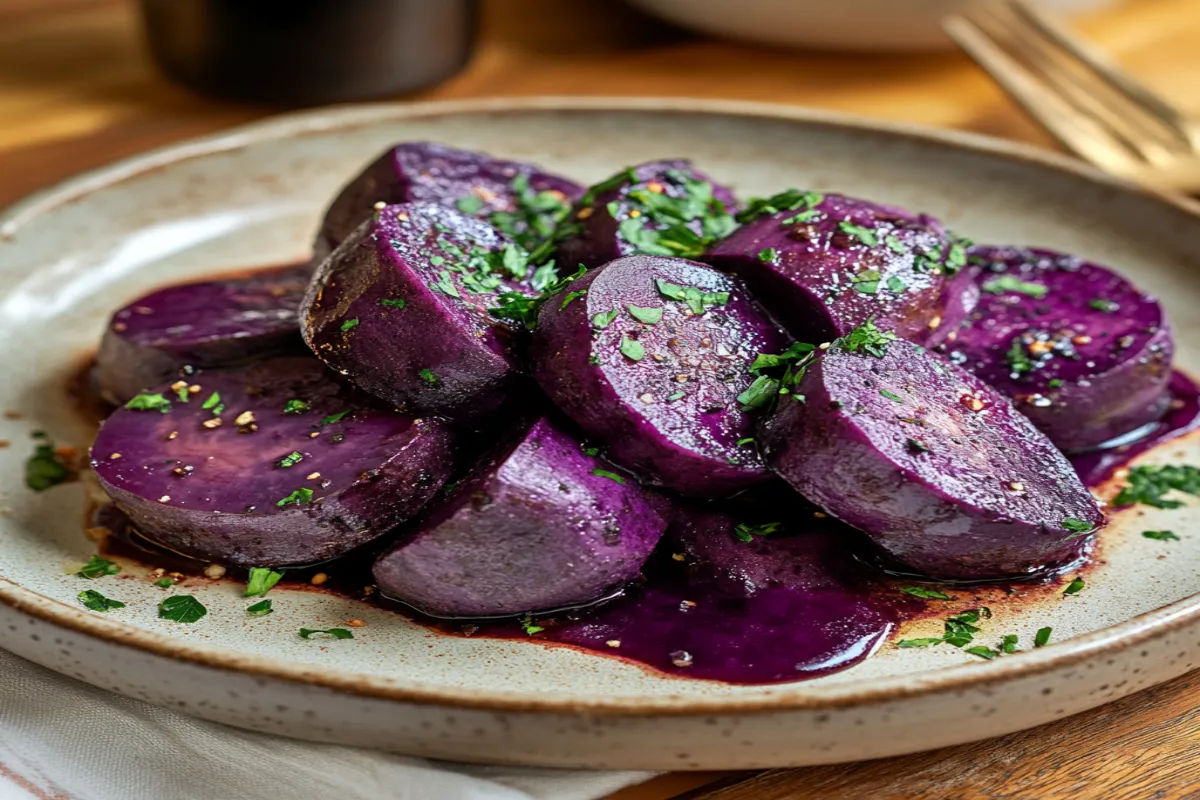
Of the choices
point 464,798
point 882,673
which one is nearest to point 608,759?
point 464,798

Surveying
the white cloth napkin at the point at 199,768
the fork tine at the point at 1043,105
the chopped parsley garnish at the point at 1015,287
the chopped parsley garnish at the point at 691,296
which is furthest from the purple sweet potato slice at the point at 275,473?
the fork tine at the point at 1043,105

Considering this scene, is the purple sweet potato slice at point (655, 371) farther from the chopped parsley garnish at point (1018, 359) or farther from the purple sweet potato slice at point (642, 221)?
the chopped parsley garnish at point (1018, 359)

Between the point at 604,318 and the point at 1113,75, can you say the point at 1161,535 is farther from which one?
the point at 1113,75

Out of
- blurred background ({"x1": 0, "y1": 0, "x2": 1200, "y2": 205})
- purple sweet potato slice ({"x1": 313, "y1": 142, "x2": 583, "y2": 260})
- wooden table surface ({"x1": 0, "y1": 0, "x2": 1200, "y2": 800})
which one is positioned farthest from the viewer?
wooden table surface ({"x1": 0, "y1": 0, "x2": 1200, "y2": 800})

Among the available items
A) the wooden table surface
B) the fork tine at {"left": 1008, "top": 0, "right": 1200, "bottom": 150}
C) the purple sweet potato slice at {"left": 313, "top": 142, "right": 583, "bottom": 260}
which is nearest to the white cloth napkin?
the purple sweet potato slice at {"left": 313, "top": 142, "right": 583, "bottom": 260}

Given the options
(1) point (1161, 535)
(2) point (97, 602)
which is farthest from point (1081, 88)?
(2) point (97, 602)

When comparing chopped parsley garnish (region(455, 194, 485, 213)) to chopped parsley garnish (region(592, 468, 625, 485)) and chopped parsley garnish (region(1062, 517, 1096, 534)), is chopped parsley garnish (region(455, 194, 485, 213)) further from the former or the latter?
chopped parsley garnish (region(1062, 517, 1096, 534))
